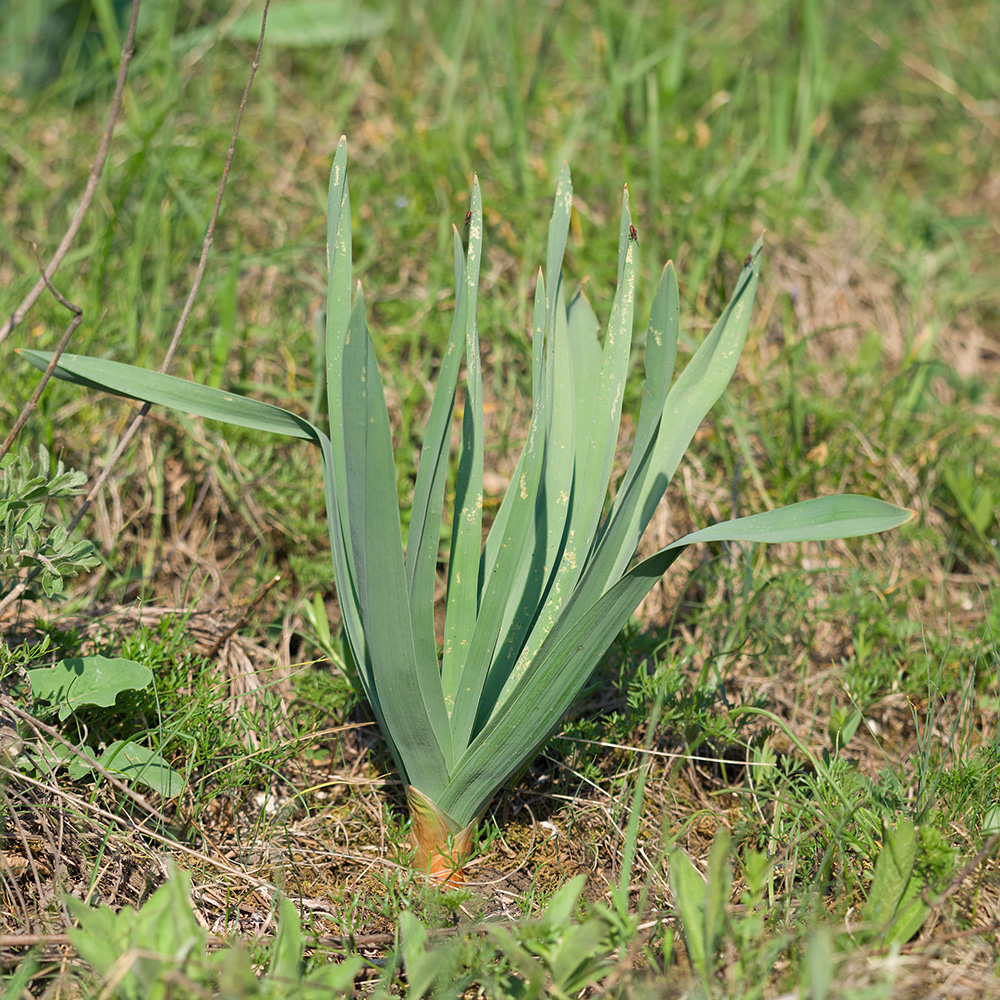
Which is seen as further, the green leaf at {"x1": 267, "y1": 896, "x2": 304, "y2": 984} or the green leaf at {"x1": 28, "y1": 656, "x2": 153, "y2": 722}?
the green leaf at {"x1": 28, "y1": 656, "x2": 153, "y2": 722}

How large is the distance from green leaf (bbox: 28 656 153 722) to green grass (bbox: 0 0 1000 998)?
0.18 feet

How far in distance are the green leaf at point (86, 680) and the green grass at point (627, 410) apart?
0.05 meters

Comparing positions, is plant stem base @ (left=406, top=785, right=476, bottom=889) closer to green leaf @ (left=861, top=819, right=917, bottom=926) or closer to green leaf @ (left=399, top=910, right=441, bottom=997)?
green leaf @ (left=399, top=910, right=441, bottom=997)

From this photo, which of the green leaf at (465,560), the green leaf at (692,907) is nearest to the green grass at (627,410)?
the green leaf at (692,907)

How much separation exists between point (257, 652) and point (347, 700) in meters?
0.24

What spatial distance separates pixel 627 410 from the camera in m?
2.20

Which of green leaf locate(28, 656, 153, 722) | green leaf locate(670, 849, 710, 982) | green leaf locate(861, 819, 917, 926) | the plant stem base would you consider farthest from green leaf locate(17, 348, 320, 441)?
green leaf locate(861, 819, 917, 926)

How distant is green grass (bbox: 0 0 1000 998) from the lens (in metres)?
1.32

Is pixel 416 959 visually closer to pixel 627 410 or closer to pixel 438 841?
pixel 438 841

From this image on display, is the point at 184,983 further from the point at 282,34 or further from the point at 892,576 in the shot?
the point at 282,34

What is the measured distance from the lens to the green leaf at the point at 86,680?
4.49ft

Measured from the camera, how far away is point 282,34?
9.48 ft

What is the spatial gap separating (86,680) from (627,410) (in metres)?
1.37

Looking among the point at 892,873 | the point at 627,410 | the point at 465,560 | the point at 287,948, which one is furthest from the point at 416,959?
the point at 627,410
